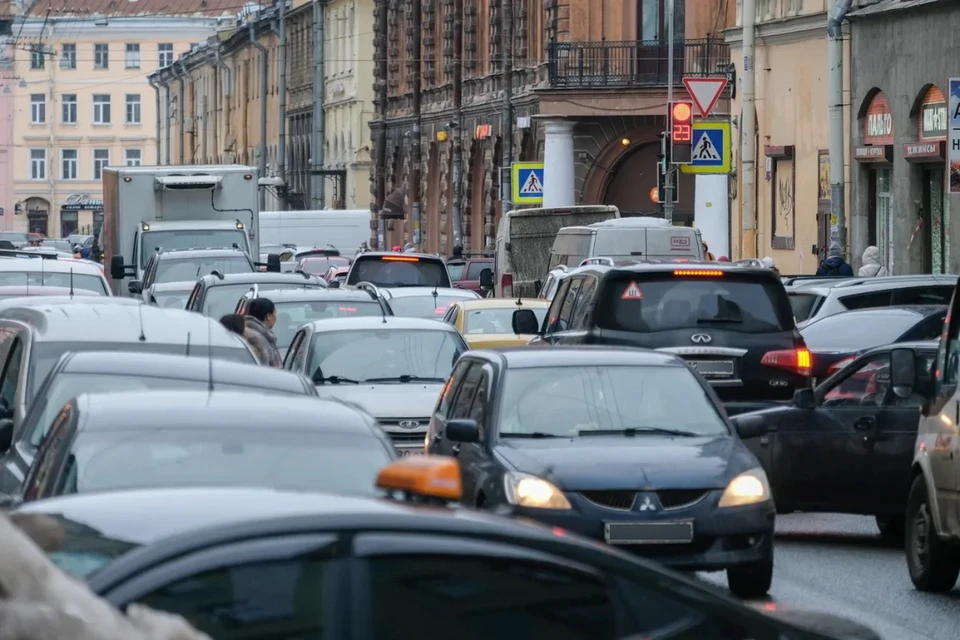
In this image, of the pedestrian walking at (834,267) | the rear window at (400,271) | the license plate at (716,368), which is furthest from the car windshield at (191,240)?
the license plate at (716,368)

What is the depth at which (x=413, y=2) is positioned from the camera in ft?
228

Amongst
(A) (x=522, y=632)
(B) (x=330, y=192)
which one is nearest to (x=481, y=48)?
(B) (x=330, y=192)

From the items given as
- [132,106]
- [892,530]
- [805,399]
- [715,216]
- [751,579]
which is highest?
[132,106]

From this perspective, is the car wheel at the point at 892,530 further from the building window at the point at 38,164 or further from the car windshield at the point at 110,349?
the building window at the point at 38,164

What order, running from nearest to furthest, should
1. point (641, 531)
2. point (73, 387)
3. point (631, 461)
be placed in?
point (73, 387) → point (641, 531) → point (631, 461)

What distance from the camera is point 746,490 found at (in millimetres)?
10859

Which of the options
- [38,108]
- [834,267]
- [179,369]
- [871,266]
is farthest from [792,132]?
[38,108]

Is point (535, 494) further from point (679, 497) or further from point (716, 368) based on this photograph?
point (716, 368)

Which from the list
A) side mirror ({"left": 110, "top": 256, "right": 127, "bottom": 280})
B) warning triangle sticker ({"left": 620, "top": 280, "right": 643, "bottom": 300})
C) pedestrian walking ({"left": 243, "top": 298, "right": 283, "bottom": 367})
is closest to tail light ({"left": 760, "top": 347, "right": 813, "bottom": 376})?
warning triangle sticker ({"left": 620, "top": 280, "right": 643, "bottom": 300})

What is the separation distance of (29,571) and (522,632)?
1732mm

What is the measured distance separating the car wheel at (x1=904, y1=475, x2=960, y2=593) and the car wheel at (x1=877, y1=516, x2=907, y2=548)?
242cm

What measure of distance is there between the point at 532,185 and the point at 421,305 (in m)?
18.0

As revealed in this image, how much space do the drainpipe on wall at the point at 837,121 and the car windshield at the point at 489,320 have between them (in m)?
10.0

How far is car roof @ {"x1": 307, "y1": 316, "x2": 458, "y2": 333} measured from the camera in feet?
56.7
